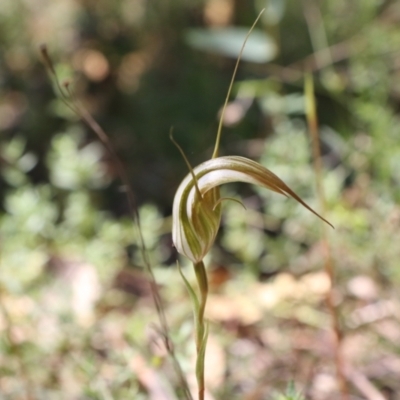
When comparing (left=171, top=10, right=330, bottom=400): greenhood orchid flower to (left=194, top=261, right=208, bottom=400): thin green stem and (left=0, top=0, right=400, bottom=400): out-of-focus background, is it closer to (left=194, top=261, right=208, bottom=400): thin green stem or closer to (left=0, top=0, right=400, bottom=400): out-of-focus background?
(left=194, top=261, right=208, bottom=400): thin green stem

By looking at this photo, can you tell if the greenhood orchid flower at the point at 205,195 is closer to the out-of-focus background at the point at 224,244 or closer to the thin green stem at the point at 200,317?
Answer: the thin green stem at the point at 200,317

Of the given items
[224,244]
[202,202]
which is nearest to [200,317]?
[202,202]

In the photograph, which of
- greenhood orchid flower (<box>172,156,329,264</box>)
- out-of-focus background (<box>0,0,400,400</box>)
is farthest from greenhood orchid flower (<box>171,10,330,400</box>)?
out-of-focus background (<box>0,0,400,400</box>)

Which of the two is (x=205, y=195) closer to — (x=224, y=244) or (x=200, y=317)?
(x=200, y=317)

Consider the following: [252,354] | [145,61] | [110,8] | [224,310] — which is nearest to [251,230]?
[224,310]

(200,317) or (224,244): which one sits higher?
(200,317)
